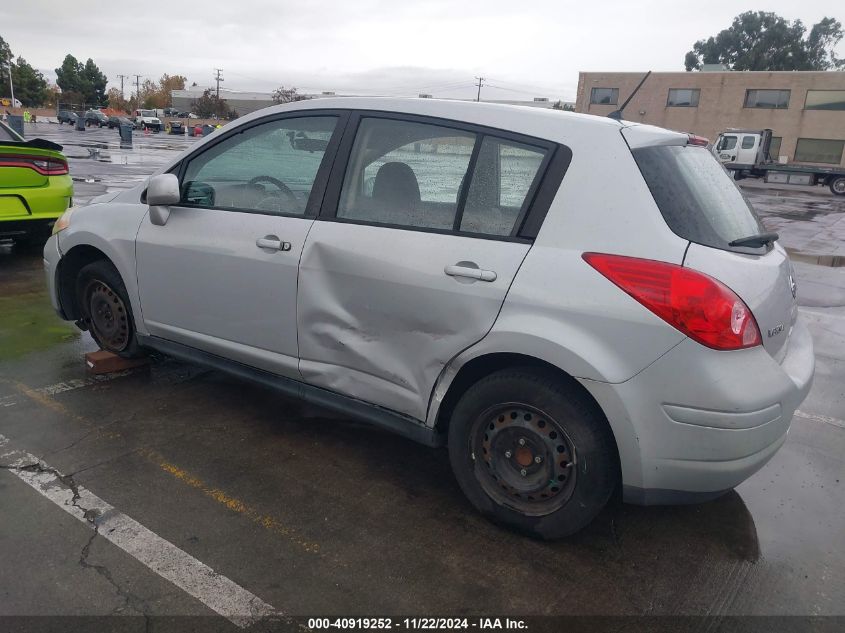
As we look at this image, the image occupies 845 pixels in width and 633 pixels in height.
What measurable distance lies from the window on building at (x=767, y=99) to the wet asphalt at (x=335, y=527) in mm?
49490

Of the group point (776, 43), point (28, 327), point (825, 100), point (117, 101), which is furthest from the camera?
point (117, 101)

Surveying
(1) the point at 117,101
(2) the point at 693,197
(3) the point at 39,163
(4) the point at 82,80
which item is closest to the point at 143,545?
(2) the point at 693,197

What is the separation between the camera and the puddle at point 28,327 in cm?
484

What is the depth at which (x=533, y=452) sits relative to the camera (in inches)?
107

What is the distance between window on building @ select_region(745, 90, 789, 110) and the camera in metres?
45.8

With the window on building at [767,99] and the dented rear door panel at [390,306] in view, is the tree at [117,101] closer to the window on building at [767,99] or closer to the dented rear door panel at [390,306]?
the window on building at [767,99]

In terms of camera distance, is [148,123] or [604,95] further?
[148,123]

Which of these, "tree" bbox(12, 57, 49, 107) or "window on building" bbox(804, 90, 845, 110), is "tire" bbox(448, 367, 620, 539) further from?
"tree" bbox(12, 57, 49, 107)

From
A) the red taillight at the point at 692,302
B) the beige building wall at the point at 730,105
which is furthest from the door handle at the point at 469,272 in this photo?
the beige building wall at the point at 730,105

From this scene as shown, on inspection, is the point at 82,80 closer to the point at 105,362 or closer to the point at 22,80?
the point at 22,80

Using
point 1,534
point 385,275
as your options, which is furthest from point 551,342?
point 1,534

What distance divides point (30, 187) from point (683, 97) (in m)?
50.2

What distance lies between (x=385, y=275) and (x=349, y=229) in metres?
0.34

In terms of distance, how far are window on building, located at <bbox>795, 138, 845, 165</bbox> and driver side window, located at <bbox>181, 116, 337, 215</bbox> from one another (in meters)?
51.0
